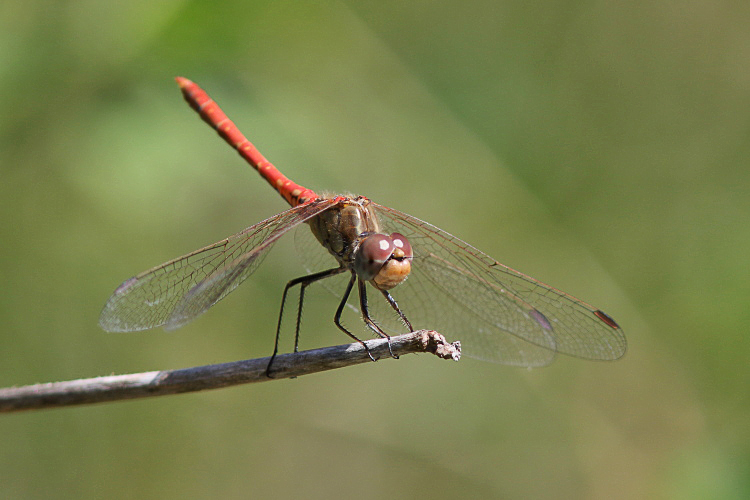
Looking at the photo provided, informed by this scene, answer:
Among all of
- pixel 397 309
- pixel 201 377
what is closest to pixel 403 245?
pixel 397 309

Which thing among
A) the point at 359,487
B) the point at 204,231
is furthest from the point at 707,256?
the point at 204,231

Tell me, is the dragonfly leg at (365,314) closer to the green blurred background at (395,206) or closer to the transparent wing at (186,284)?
the transparent wing at (186,284)

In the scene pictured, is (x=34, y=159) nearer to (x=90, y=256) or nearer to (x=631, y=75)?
(x=90, y=256)

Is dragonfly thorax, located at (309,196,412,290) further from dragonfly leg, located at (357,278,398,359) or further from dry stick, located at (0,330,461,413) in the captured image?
dry stick, located at (0,330,461,413)

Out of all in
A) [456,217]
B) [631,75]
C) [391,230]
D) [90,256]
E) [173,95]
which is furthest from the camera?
[631,75]

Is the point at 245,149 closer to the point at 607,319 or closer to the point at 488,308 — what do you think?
the point at 488,308

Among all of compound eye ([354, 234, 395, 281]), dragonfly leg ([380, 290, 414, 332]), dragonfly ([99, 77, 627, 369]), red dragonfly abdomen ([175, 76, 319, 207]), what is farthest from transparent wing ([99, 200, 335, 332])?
red dragonfly abdomen ([175, 76, 319, 207])

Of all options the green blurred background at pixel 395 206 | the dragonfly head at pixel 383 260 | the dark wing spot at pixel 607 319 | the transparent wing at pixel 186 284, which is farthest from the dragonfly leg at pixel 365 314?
the dark wing spot at pixel 607 319
